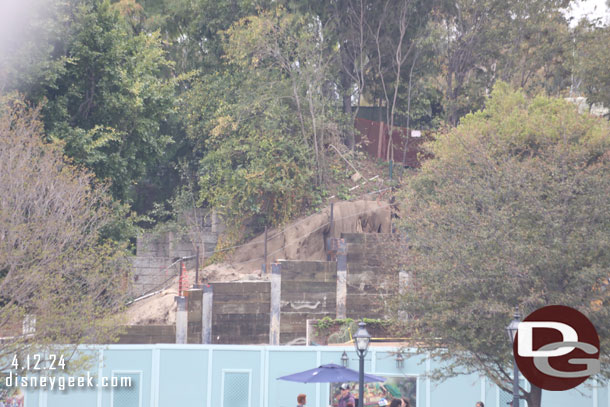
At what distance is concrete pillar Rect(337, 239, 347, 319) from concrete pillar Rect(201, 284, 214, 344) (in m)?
3.89

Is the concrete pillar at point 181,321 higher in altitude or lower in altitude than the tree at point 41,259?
lower

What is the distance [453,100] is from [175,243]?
39.6 feet

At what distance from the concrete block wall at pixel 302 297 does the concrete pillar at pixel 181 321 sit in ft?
9.85

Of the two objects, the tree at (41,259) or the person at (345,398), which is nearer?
the tree at (41,259)

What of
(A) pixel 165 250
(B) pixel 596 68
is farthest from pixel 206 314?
(B) pixel 596 68

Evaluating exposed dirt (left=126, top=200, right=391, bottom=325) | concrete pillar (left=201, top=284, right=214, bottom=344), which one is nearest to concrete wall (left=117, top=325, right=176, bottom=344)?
concrete pillar (left=201, top=284, right=214, bottom=344)

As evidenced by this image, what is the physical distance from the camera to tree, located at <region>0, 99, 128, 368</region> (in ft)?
46.5

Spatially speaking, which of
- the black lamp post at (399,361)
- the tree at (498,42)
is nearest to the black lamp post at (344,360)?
the black lamp post at (399,361)

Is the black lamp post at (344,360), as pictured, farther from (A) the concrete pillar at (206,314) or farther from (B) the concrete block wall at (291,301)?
(A) the concrete pillar at (206,314)

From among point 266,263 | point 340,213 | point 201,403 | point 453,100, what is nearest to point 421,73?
point 453,100

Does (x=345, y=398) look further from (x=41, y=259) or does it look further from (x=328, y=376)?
(x=41, y=259)

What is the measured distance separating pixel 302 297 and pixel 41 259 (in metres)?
9.44

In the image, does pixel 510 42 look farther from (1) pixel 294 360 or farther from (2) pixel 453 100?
(1) pixel 294 360

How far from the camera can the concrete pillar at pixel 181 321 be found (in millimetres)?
21234
